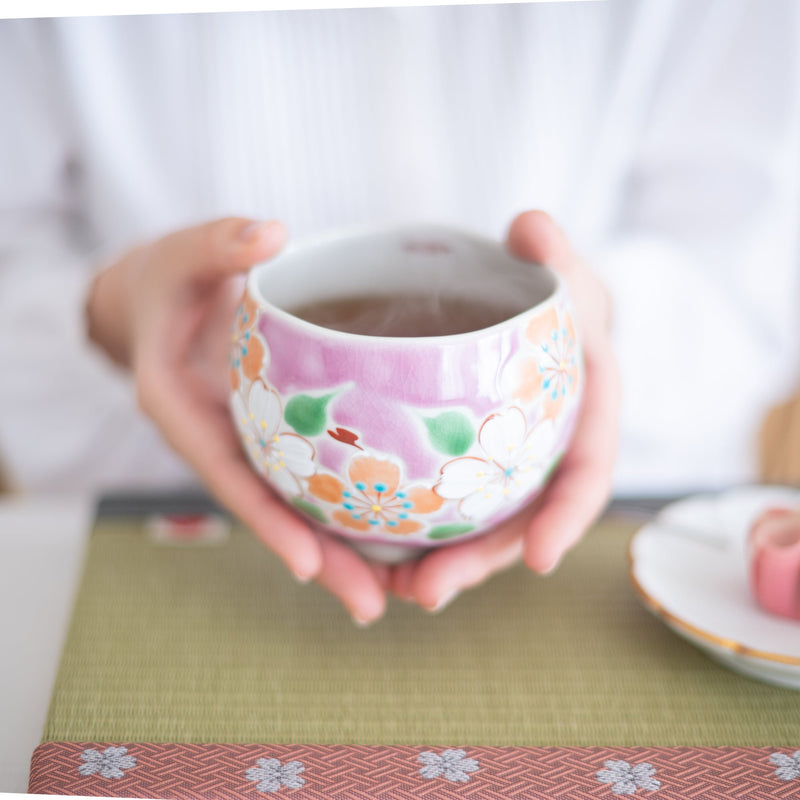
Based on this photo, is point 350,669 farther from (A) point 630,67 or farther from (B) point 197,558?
(A) point 630,67

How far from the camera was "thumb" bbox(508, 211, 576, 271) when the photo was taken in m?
0.33

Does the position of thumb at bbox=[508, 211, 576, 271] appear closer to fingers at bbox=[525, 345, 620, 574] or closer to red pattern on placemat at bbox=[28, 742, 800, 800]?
fingers at bbox=[525, 345, 620, 574]

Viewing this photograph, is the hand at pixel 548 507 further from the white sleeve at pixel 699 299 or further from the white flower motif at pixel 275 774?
the white sleeve at pixel 699 299

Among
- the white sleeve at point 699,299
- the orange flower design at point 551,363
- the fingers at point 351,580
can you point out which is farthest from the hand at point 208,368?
the white sleeve at point 699,299

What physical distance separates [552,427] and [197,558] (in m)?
0.19

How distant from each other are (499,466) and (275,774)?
0.12 metres

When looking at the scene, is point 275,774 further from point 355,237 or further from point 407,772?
point 355,237

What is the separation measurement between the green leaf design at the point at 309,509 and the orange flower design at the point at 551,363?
0.08m

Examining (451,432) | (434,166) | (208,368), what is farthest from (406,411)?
(434,166)

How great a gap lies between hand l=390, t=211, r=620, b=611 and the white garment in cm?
27

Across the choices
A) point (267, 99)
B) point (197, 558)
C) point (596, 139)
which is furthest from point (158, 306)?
point (596, 139)

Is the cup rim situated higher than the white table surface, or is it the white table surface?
the cup rim

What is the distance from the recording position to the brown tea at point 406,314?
33 cm

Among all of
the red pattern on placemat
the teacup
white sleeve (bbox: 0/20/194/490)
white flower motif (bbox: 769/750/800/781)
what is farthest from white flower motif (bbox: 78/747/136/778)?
white sleeve (bbox: 0/20/194/490)
